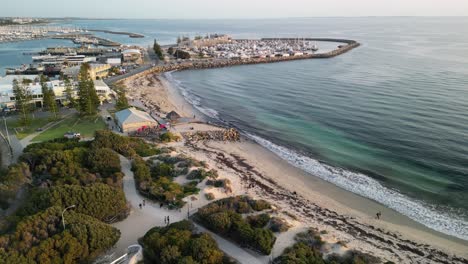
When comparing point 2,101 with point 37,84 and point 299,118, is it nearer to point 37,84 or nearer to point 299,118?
point 37,84

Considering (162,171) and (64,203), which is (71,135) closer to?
(162,171)

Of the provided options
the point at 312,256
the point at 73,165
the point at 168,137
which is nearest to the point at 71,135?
the point at 73,165

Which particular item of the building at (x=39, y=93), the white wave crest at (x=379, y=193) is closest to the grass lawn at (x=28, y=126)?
the building at (x=39, y=93)

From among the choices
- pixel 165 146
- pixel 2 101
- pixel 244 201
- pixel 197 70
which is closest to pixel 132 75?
pixel 197 70

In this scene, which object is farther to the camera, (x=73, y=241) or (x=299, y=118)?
(x=299, y=118)

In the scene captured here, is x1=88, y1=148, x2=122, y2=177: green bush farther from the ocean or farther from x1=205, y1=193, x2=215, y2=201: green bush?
the ocean

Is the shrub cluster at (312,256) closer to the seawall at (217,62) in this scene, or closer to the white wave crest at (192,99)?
the white wave crest at (192,99)
